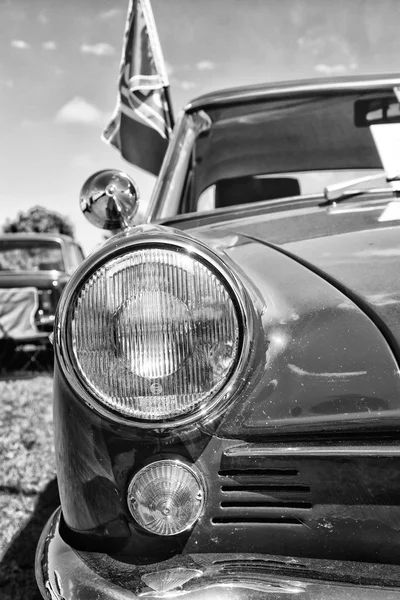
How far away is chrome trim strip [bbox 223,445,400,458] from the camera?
1.07 metres

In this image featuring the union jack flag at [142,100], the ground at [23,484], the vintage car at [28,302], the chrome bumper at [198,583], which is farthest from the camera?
the vintage car at [28,302]

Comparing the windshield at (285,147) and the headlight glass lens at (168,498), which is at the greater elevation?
the windshield at (285,147)

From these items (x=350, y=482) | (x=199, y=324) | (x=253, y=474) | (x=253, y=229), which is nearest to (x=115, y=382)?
(x=199, y=324)

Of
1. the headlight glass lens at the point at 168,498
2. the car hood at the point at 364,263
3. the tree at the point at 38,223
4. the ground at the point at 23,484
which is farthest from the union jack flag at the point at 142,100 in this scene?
the tree at the point at 38,223

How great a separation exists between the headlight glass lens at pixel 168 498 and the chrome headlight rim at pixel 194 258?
9 centimetres

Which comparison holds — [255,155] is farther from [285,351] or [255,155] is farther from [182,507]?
[182,507]

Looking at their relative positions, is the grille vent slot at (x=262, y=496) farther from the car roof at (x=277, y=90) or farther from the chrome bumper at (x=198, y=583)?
the car roof at (x=277, y=90)

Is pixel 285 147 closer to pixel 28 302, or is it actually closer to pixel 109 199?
pixel 109 199

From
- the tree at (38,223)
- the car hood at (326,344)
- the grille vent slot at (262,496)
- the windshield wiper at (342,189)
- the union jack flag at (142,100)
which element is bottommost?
the grille vent slot at (262,496)

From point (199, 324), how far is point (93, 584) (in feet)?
1.67

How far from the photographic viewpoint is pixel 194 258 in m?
1.13

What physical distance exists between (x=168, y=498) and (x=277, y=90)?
1911 mm

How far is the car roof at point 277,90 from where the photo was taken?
2473 mm

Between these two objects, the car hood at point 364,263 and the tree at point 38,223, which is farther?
the tree at point 38,223
